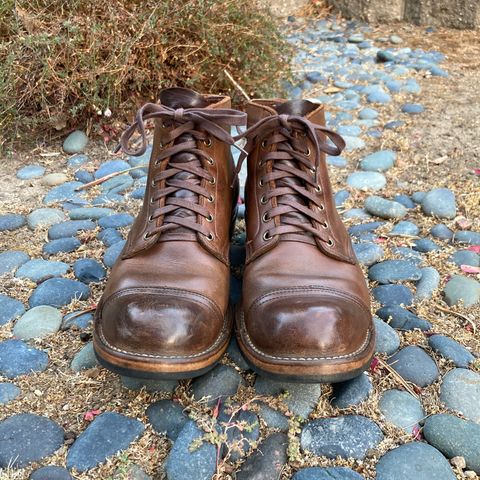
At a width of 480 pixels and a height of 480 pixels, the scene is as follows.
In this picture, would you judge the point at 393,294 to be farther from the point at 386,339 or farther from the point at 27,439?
the point at 27,439

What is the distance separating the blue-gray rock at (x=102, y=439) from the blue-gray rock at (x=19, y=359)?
302 mm

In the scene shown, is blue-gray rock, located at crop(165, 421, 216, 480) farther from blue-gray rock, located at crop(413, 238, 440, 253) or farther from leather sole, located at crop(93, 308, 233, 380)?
blue-gray rock, located at crop(413, 238, 440, 253)

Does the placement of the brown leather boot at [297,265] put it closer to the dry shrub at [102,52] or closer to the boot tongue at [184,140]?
the boot tongue at [184,140]

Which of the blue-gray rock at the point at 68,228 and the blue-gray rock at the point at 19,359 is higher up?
the blue-gray rock at the point at 19,359

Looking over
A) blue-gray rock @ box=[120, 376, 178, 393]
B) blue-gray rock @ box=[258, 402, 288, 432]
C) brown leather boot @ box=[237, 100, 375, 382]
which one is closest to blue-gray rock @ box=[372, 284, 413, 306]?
brown leather boot @ box=[237, 100, 375, 382]

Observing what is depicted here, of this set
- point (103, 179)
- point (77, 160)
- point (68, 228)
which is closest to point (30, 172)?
point (77, 160)

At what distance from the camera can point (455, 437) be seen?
4.50 ft

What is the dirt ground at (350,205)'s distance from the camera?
4.60 ft

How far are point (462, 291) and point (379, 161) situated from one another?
44.2 inches

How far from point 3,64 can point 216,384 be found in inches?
86.2

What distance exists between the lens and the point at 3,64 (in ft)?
9.50

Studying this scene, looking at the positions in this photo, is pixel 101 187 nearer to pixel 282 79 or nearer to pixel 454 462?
pixel 282 79

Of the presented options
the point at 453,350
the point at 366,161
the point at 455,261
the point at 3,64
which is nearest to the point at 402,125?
the point at 366,161

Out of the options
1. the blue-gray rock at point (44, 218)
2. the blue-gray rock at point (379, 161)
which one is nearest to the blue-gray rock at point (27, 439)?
the blue-gray rock at point (44, 218)
